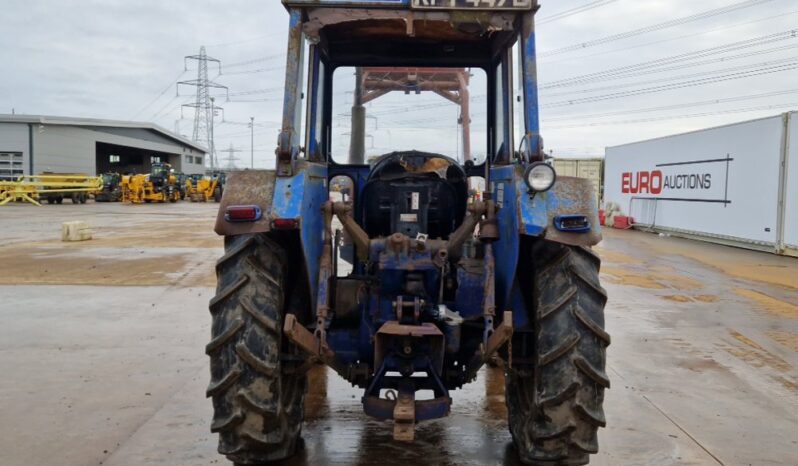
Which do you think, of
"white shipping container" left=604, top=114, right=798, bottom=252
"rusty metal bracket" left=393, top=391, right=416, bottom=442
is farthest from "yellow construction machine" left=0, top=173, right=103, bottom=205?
"rusty metal bracket" left=393, top=391, right=416, bottom=442

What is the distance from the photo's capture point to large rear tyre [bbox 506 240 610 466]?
3.30m

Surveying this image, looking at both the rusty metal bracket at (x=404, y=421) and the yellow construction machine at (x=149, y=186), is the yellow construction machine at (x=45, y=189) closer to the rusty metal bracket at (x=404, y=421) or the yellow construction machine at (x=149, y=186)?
the yellow construction machine at (x=149, y=186)

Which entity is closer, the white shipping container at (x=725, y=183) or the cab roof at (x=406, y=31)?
the cab roof at (x=406, y=31)

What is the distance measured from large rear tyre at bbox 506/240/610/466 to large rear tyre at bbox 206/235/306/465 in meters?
1.37

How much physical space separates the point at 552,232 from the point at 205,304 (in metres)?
7.02

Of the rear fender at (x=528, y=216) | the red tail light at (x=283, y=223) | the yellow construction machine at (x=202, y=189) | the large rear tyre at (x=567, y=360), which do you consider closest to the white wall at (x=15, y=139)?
the yellow construction machine at (x=202, y=189)

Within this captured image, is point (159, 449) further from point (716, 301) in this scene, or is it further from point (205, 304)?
point (716, 301)

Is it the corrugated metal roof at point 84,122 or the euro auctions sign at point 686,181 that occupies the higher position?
the corrugated metal roof at point 84,122

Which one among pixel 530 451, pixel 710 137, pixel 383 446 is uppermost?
pixel 710 137

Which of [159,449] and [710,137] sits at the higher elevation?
[710,137]

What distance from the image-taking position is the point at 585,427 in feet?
10.9

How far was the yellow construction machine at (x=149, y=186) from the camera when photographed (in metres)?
42.1

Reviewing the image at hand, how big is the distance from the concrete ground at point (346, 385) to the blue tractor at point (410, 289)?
0.74 meters

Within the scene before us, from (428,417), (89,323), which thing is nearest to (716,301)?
(428,417)
